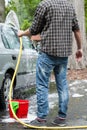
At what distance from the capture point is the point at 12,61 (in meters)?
9.30

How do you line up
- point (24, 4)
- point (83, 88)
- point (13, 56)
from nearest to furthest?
1. point (13, 56)
2. point (83, 88)
3. point (24, 4)

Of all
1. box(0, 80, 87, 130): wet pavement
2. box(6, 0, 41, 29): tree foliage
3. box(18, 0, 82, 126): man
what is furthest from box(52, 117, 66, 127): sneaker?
box(6, 0, 41, 29): tree foliage

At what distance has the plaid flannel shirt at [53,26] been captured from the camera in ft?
22.5

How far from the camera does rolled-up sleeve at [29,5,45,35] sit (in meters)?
6.82

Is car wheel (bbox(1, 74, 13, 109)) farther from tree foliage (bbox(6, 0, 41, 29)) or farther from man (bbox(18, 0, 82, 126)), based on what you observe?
tree foliage (bbox(6, 0, 41, 29))

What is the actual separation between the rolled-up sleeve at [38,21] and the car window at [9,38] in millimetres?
2378

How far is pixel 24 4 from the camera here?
3791 cm

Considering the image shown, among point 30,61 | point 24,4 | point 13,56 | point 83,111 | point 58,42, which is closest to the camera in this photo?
point 58,42

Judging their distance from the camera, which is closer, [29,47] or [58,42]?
[58,42]

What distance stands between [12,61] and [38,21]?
2545 millimetres

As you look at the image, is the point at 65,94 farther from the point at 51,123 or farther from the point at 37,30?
the point at 37,30

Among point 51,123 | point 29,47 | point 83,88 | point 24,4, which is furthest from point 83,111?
point 24,4

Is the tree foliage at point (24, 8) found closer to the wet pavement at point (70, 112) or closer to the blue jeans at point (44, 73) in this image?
the wet pavement at point (70, 112)

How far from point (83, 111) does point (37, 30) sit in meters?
2.22
